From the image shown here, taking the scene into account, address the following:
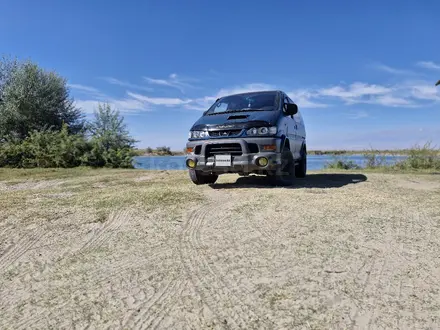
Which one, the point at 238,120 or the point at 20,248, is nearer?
the point at 20,248

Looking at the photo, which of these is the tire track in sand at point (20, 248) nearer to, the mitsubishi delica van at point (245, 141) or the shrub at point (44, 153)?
the mitsubishi delica van at point (245, 141)

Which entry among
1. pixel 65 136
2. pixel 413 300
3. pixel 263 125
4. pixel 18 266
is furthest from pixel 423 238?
pixel 65 136

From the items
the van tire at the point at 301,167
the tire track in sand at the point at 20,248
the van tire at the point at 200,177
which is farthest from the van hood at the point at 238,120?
the tire track in sand at the point at 20,248

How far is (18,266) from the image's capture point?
10.4 ft

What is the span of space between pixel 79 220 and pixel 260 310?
10.7ft

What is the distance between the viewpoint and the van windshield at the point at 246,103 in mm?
7652

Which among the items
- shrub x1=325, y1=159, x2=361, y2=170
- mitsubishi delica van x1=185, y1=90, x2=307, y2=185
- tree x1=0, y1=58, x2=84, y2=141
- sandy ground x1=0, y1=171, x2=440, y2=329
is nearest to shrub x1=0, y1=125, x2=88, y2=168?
tree x1=0, y1=58, x2=84, y2=141

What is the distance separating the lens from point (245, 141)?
6.68 metres

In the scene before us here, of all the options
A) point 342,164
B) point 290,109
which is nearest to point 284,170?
point 290,109

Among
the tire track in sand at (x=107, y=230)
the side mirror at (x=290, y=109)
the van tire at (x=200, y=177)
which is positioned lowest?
the tire track in sand at (x=107, y=230)

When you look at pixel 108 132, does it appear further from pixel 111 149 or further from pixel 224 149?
pixel 224 149

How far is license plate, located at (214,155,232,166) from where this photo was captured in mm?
6727

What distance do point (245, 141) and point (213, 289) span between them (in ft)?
14.4

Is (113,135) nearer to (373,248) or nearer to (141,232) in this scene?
(141,232)
